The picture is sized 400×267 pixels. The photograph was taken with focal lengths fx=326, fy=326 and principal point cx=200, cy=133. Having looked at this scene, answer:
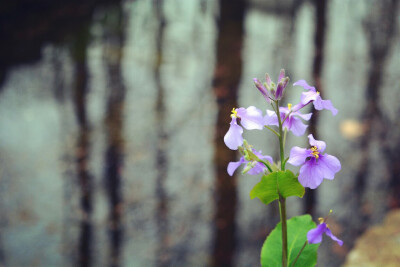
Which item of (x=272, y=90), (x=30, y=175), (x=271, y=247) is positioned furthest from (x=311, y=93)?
(x=30, y=175)

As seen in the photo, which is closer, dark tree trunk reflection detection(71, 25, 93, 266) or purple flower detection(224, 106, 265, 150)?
purple flower detection(224, 106, 265, 150)

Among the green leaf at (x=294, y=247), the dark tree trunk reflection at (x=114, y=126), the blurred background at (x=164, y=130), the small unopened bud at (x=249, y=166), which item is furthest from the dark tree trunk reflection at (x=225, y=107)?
the small unopened bud at (x=249, y=166)

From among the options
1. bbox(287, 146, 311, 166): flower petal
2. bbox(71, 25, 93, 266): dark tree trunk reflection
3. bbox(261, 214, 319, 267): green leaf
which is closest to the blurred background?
bbox(71, 25, 93, 266): dark tree trunk reflection

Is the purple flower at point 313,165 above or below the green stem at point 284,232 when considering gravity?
above

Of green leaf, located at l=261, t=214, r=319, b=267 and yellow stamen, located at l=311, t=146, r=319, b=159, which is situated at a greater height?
yellow stamen, located at l=311, t=146, r=319, b=159

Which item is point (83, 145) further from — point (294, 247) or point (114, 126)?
point (294, 247)

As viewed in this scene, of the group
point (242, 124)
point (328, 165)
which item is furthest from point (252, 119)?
→ point (328, 165)

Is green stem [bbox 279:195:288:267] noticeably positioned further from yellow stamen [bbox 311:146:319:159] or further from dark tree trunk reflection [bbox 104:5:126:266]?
dark tree trunk reflection [bbox 104:5:126:266]

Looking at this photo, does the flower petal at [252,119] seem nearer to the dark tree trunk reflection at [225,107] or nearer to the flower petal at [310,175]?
the flower petal at [310,175]

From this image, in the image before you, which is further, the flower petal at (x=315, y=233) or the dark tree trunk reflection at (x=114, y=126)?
the dark tree trunk reflection at (x=114, y=126)
